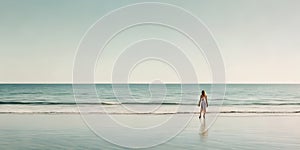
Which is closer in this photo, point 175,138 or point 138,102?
point 175,138

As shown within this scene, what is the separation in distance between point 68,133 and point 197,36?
7.38m

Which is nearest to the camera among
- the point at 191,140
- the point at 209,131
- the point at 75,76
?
the point at 75,76

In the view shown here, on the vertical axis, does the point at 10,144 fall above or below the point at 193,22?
below

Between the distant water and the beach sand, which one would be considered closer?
the beach sand

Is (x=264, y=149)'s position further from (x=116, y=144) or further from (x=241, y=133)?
(x=116, y=144)

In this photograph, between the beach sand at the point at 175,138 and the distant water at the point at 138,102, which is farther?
the distant water at the point at 138,102

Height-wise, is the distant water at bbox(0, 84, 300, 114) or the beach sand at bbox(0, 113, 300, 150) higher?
the distant water at bbox(0, 84, 300, 114)

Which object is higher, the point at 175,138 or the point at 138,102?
the point at 138,102

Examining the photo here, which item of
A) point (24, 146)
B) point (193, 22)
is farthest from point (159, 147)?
point (193, 22)

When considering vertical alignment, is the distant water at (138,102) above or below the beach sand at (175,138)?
above

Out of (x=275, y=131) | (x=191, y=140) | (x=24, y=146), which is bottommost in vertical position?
(x=24, y=146)

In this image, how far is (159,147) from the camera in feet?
43.0

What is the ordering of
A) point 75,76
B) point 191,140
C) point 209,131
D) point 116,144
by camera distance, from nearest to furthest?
point 75,76 < point 116,144 < point 191,140 < point 209,131

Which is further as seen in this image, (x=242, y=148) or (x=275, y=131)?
(x=275, y=131)
